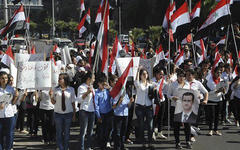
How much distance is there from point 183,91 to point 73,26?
5197cm

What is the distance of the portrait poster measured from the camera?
8711 mm

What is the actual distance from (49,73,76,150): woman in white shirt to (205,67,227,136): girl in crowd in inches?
154

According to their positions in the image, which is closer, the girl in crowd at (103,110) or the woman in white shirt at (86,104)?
the woman in white shirt at (86,104)

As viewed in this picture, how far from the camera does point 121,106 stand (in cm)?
838

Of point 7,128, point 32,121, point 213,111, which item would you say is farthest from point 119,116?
point 32,121

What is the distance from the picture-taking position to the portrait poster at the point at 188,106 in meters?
8.71

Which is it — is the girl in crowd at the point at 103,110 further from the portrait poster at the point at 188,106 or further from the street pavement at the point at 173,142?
the portrait poster at the point at 188,106

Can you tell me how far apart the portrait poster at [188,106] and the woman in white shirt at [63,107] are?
7.76 feet

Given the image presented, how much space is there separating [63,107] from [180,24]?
4.48 meters

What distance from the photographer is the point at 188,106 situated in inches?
345

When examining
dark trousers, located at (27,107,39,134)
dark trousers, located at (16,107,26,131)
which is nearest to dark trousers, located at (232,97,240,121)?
dark trousers, located at (27,107,39,134)

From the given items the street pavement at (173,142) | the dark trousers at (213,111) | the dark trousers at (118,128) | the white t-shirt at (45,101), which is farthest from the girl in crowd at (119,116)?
the dark trousers at (213,111)

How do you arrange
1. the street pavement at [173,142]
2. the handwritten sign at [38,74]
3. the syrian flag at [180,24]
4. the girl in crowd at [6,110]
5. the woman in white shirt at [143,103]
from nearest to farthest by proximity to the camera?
the girl in crowd at [6,110] < the handwritten sign at [38,74] < the woman in white shirt at [143,103] < the street pavement at [173,142] < the syrian flag at [180,24]

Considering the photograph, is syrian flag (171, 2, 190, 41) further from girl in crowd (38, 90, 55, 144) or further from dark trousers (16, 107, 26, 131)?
dark trousers (16, 107, 26, 131)
